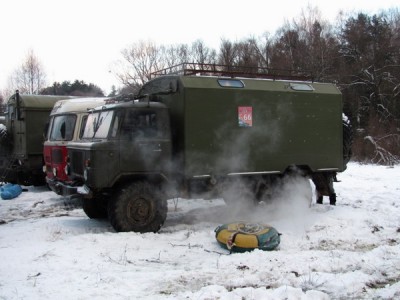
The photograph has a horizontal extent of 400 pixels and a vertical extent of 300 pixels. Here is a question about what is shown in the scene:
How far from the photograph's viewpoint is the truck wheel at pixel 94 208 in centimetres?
984

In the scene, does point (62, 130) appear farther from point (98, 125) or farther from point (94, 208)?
point (98, 125)

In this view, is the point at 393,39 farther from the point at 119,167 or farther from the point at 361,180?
the point at 119,167

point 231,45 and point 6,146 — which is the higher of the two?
point 231,45

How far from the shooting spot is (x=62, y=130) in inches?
496

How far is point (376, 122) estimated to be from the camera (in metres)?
32.6

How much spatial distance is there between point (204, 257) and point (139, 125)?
9.67 ft

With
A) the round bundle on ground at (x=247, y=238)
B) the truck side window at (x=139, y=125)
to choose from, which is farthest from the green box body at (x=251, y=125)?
the round bundle on ground at (x=247, y=238)

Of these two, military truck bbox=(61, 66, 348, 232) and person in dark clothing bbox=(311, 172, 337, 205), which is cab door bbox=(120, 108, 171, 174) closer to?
military truck bbox=(61, 66, 348, 232)

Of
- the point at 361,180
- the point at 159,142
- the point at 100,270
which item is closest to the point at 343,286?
the point at 100,270

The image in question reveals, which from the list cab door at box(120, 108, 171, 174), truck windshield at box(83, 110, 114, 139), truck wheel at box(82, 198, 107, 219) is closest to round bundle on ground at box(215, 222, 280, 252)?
cab door at box(120, 108, 171, 174)

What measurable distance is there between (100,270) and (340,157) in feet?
23.5

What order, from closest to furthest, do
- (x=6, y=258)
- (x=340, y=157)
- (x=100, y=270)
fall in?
(x=100, y=270)
(x=6, y=258)
(x=340, y=157)

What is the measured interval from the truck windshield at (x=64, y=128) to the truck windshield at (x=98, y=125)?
2.82m

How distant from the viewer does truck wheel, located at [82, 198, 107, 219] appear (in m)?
9.84
